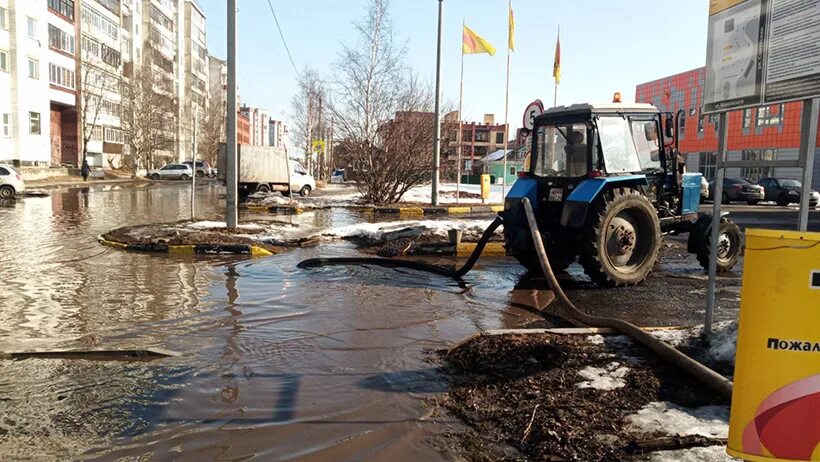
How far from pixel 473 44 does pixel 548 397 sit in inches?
975

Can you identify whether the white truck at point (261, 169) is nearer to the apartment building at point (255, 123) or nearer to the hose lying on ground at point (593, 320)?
the hose lying on ground at point (593, 320)

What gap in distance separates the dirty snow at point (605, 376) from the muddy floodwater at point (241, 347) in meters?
1.15

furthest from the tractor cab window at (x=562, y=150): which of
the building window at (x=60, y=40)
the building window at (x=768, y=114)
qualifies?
the building window at (x=60, y=40)

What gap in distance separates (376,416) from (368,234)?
31.9 feet

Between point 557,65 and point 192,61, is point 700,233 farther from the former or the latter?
point 192,61

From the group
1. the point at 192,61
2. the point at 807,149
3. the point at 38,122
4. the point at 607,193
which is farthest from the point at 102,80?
the point at 807,149

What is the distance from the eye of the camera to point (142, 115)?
2270 inches

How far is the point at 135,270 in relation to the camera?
31.5 ft

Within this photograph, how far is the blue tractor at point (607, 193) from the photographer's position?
8.65 m

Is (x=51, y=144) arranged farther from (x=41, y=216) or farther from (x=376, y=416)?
(x=376, y=416)

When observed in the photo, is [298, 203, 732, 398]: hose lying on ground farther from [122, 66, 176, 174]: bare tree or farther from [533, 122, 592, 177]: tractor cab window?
[122, 66, 176, 174]: bare tree

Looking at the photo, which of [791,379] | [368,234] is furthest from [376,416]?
[368,234]

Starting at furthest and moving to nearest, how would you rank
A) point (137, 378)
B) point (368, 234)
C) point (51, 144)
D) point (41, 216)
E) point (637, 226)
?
1. point (51, 144)
2. point (41, 216)
3. point (368, 234)
4. point (637, 226)
5. point (137, 378)

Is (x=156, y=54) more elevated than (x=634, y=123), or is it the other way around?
(x=156, y=54)
